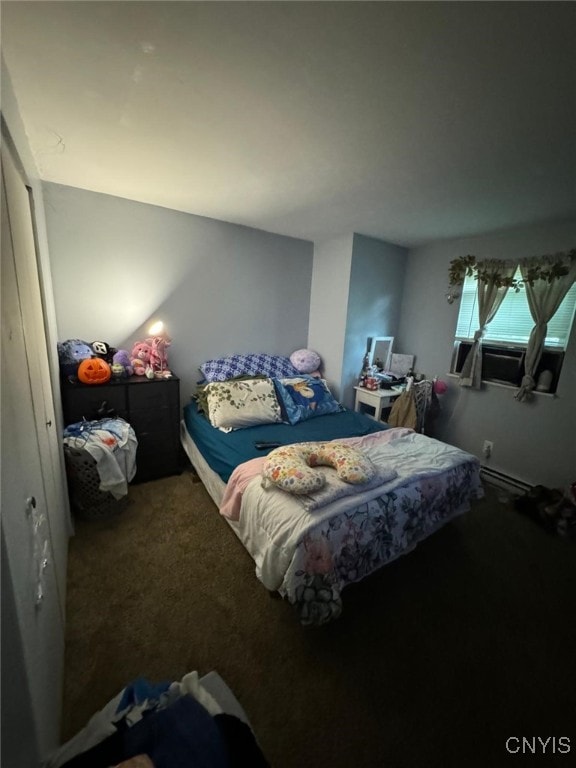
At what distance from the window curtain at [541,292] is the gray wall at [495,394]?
106 millimetres

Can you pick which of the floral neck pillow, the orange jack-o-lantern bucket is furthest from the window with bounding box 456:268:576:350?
the orange jack-o-lantern bucket

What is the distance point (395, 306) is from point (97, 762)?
12.4 ft

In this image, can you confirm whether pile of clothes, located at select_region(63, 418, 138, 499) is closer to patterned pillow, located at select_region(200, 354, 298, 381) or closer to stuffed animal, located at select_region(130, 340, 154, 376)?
stuffed animal, located at select_region(130, 340, 154, 376)

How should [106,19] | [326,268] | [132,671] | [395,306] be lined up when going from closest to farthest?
[106,19] → [132,671] → [326,268] → [395,306]

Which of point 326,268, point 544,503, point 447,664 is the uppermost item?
point 326,268

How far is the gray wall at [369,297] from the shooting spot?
3.12 metres

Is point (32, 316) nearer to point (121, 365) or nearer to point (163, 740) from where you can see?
point (121, 365)

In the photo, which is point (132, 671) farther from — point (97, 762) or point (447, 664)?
point (447, 664)

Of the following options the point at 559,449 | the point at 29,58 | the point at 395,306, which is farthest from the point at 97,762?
the point at 395,306

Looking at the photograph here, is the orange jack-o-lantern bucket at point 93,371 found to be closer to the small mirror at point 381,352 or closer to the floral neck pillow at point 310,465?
the floral neck pillow at point 310,465

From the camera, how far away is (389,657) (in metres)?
1.34

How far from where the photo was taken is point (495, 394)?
284cm

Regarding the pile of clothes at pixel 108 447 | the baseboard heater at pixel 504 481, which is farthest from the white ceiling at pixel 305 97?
the baseboard heater at pixel 504 481

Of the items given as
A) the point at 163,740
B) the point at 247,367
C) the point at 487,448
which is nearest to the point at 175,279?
the point at 247,367
